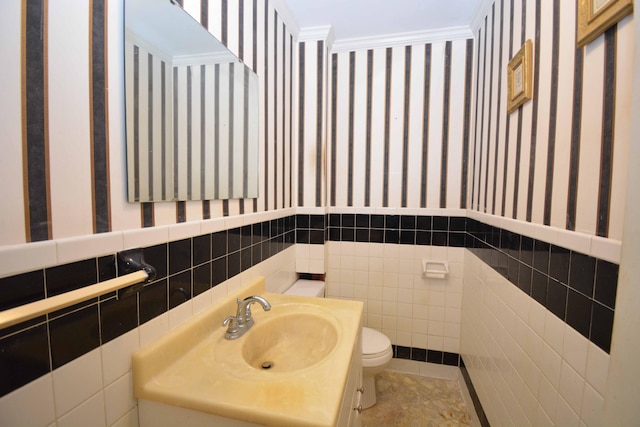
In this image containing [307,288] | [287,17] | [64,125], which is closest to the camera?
[64,125]

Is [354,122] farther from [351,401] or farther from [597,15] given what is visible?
[351,401]

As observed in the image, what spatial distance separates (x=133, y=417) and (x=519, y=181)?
1.69 m

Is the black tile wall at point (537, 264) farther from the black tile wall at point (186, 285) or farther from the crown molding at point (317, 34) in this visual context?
the crown molding at point (317, 34)

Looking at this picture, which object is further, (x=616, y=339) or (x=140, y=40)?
(x=140, y=40)

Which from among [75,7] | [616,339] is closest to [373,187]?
[616,339]

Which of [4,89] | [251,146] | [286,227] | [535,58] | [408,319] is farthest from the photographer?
[408,319]

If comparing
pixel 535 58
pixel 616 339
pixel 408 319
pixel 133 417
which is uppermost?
pixel 535 58

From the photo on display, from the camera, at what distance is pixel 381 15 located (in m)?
1.81

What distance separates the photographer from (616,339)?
0.57 metres

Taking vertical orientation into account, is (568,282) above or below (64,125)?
below

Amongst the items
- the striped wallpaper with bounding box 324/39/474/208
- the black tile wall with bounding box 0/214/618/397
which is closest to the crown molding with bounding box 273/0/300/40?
the striped wallpaper with bounding box 324/39/474/208

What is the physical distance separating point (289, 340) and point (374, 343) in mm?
832

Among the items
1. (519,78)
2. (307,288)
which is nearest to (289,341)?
(307,288)

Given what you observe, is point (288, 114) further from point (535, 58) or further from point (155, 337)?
point (155, 337)
